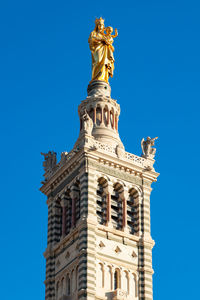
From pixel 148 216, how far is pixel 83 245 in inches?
238

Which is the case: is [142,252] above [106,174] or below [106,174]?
below

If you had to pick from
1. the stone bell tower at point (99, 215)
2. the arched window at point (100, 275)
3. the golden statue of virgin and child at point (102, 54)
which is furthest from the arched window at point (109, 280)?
the golden statue of virgin and child at point (102, 54)

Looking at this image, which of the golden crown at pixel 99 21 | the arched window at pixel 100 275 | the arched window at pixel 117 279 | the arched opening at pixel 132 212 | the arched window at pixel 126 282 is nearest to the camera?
the arched window at pixel 100 275

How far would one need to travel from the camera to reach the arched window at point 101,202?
5816 centimetres

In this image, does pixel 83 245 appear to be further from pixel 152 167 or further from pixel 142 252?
pixel 152 167

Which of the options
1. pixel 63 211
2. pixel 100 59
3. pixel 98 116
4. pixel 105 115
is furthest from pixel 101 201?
pixel 100 59

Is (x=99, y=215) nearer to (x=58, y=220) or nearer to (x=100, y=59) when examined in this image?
(x=58, y=220)

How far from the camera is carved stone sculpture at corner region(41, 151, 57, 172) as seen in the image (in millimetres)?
62438

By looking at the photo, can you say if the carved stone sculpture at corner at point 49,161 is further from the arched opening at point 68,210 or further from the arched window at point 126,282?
the arched window at point 126,282

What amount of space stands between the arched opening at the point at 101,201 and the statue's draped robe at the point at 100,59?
9.25 meters

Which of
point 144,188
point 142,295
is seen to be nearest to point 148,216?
point 144,188

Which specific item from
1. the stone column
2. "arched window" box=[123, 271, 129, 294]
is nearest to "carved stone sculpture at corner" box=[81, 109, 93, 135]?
the stone column

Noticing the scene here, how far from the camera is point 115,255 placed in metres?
57.0

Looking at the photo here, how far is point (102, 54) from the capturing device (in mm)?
65375
